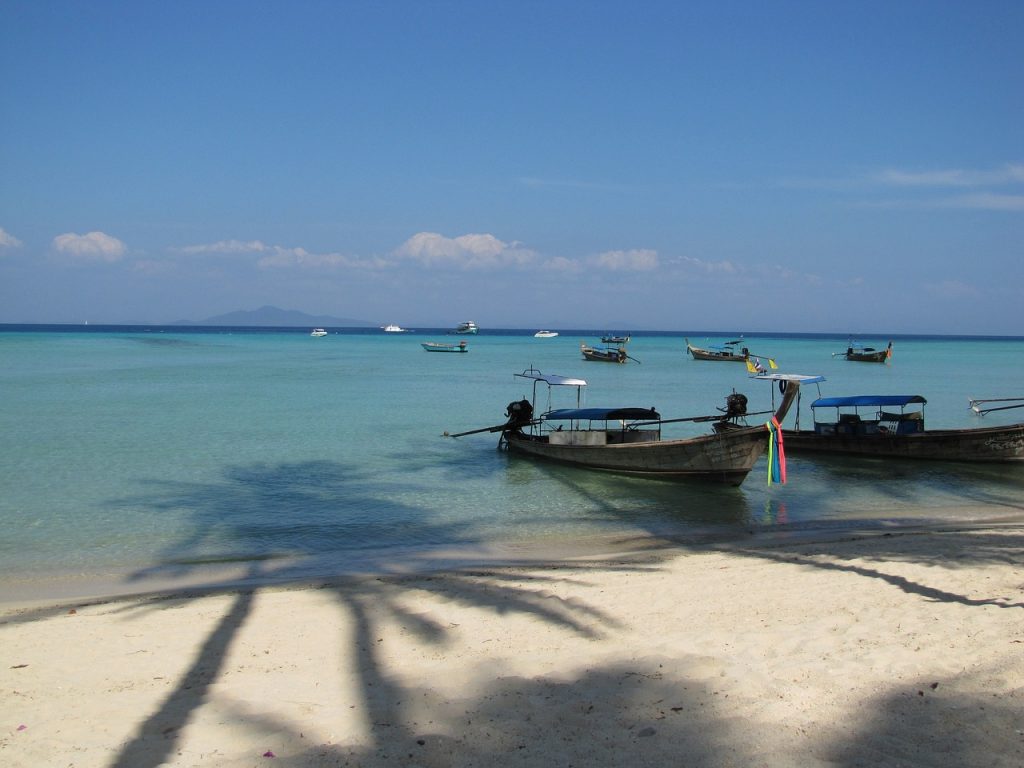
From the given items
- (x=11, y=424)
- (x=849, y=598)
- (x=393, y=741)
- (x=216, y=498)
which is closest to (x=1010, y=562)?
(x=849, y=598)

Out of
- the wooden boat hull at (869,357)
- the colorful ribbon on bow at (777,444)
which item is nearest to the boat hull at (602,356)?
the wooden boat hull at (869,357)

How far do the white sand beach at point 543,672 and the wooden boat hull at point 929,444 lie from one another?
38.4ft

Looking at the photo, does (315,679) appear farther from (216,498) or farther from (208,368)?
(208,368)

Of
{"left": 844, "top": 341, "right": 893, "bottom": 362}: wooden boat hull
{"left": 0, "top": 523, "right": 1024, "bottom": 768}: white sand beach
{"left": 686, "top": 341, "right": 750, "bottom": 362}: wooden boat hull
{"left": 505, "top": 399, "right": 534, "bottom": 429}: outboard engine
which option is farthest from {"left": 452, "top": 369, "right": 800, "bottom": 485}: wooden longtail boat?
{"left": 844, "top": 341, "right": 893, "bottom": 362}: wooden boat hull

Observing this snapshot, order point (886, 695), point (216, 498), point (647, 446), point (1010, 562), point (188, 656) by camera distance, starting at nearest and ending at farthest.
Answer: point (886, 695), point (188, 656), point (1010, 562), point (216, 498), point (647, 446)

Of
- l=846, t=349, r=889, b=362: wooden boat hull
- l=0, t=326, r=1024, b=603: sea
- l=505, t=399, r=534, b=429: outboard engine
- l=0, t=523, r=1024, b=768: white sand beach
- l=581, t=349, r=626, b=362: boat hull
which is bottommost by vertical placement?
l=0, t=326, r=1024, b=603: sea

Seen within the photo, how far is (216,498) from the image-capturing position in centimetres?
1631

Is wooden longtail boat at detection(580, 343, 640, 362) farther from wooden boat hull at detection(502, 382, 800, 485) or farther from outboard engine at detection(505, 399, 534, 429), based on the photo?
wooden boat hull at detection(502, 382, 800, 485)

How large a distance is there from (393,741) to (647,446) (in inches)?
518

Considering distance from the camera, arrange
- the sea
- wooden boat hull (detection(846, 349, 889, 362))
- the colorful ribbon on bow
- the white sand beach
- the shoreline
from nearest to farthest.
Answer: the white sand beach → the shoreline → the sea → the colorful ribbon on bow → wooden boat hull (detection(846, 349, 889, 362))

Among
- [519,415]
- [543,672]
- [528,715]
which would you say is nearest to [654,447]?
[519,415]

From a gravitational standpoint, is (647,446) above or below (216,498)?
above

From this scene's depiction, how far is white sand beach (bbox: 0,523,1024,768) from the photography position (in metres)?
5.02

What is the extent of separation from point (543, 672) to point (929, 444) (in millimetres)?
17734
